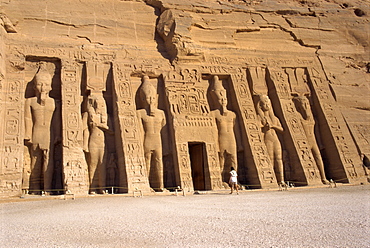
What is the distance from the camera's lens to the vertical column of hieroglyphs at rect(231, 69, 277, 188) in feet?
37.9

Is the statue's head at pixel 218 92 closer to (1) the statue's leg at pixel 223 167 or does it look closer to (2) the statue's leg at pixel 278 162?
(1) the statue's leg at pixel 223 167

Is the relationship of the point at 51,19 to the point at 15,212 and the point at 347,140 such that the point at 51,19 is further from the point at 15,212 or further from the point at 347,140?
the point at 347,140

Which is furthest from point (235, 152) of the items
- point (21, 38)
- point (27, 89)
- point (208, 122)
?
point (21, 38)

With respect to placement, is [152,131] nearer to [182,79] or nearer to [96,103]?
[96,103]

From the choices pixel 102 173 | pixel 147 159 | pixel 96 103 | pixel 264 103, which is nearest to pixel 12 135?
pixel 96 103

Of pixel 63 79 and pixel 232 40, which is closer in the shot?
pixel 63 79

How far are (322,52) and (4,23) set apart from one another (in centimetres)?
1130

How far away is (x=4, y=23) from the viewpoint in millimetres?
11078

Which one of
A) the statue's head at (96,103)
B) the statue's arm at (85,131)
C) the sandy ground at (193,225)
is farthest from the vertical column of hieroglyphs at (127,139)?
the sandy ground at (193,225)

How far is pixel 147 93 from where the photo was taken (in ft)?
38.1

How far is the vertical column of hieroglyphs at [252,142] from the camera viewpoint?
11545 millimetres

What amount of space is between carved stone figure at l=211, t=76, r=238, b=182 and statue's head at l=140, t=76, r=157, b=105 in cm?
203

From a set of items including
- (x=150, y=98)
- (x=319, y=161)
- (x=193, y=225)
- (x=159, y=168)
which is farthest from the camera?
(x=319, y=161)

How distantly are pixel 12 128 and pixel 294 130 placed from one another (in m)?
8.73
